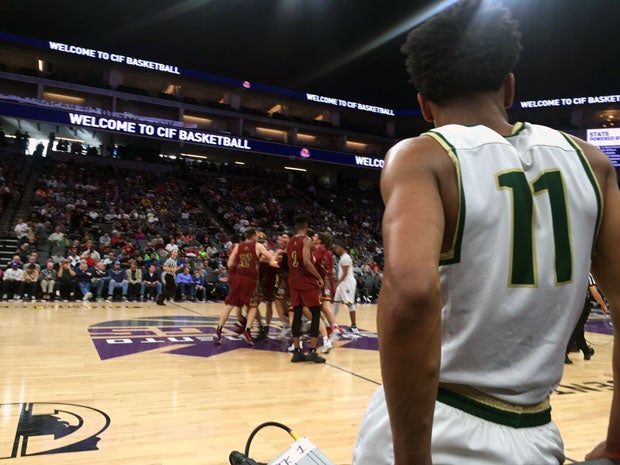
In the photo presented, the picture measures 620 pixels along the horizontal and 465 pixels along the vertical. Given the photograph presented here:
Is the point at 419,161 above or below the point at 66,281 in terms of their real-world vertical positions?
above

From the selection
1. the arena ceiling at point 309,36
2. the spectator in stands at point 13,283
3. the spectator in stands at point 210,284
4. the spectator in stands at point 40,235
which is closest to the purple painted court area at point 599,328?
the spectator in stands at point 210,284

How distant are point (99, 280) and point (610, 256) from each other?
42.8 feet

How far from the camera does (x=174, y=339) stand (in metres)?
7.05

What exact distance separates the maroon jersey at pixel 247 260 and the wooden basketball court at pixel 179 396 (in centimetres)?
112

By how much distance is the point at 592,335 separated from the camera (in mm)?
9672

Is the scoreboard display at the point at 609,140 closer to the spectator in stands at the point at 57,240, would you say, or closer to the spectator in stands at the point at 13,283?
the spectator in stands at the point at 57,240

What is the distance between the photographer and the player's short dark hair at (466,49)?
1003mm

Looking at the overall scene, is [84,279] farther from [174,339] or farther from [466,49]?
[466,49]

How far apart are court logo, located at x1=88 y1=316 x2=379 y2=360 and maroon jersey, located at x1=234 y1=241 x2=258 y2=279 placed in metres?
1.11

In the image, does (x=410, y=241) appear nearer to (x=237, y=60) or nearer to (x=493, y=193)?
(x=493, y=193)

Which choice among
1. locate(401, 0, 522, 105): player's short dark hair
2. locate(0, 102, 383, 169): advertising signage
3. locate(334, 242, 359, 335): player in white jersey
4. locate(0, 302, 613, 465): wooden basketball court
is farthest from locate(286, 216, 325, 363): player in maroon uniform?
locate(0, 102, 383, 169): advertising signage

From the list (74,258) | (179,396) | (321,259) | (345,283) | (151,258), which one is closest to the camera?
(179,396)

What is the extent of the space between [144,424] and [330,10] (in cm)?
2182

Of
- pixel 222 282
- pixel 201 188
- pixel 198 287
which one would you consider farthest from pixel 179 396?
pixel 201 188
